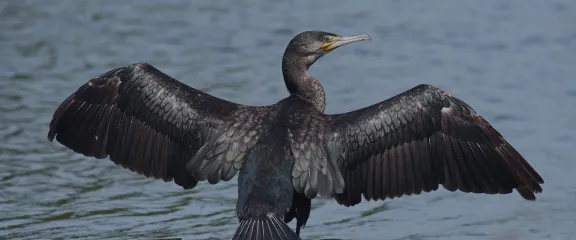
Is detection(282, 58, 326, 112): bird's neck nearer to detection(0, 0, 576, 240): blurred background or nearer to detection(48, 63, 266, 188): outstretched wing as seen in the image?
detection(48, 63, 266, 188): outstretched wing

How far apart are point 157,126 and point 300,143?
1328 mm

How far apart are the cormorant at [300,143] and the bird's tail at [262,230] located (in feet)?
0.06

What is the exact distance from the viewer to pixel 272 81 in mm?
15273

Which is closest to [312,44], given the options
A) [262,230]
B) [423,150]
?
[423,150]

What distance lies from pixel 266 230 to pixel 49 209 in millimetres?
2915

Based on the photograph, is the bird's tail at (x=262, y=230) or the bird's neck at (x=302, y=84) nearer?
the bird's tail at (x=262, y=230)

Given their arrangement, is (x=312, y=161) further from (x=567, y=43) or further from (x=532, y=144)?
(x=567, y=43)

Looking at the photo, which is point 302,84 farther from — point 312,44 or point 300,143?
point 300,143

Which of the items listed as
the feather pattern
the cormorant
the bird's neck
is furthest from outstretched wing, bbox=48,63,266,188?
the feather pattern

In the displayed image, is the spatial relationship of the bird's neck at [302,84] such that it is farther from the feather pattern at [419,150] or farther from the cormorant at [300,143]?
Result: the feather pattern at [419,150]

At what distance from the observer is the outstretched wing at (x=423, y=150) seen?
10.6 meters

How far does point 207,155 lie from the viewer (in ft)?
34.7

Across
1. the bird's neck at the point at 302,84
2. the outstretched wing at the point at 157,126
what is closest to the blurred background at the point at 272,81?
the outstretched wing at the point at 157,126

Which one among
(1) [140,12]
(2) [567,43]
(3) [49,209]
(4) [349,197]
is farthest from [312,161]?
(1) [140,12]
